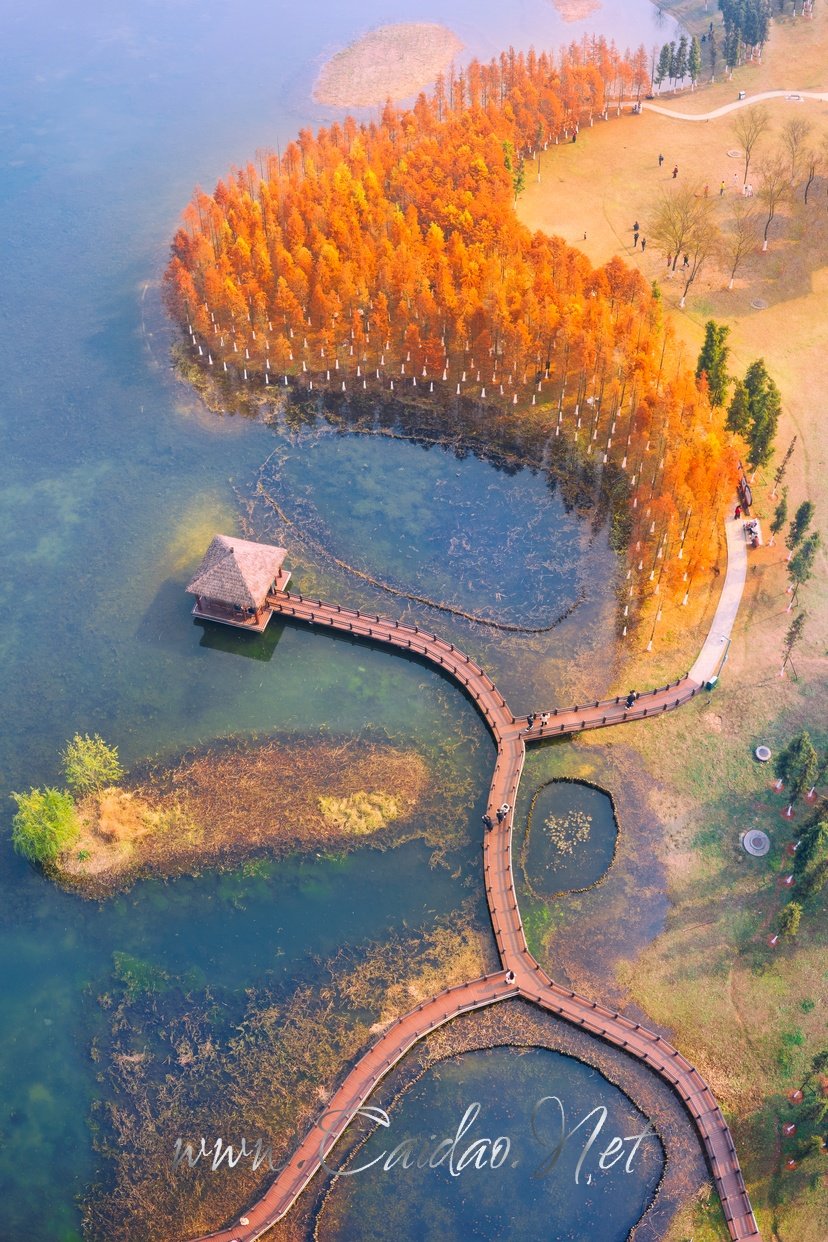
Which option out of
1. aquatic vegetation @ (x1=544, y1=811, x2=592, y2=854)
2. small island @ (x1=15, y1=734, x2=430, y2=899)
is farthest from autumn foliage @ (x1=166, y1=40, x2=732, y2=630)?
small island @ (x1=15, y1=734, x2=430, y2=899)

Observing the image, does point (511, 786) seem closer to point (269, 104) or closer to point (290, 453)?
point (290, 453)

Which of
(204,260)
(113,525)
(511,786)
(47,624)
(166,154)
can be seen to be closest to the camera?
(511,786)

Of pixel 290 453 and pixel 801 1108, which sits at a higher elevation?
pixel 290 453

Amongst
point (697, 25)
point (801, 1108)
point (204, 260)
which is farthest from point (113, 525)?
point (697, 25)

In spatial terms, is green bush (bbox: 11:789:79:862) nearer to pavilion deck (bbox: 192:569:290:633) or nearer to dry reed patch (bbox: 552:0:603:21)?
pavilion deck (bbox: 192:569:290:633)

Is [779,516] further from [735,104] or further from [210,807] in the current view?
[735,104]

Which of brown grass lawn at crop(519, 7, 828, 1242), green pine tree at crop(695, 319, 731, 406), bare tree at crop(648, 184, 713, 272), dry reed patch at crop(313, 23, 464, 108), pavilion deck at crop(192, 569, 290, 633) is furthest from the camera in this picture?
dry reed patch at crop(313, 23, 464, 108)

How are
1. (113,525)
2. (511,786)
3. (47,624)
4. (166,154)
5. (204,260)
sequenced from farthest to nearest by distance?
(166,154), (204,260), (113,525), (47,624), (511,786)
